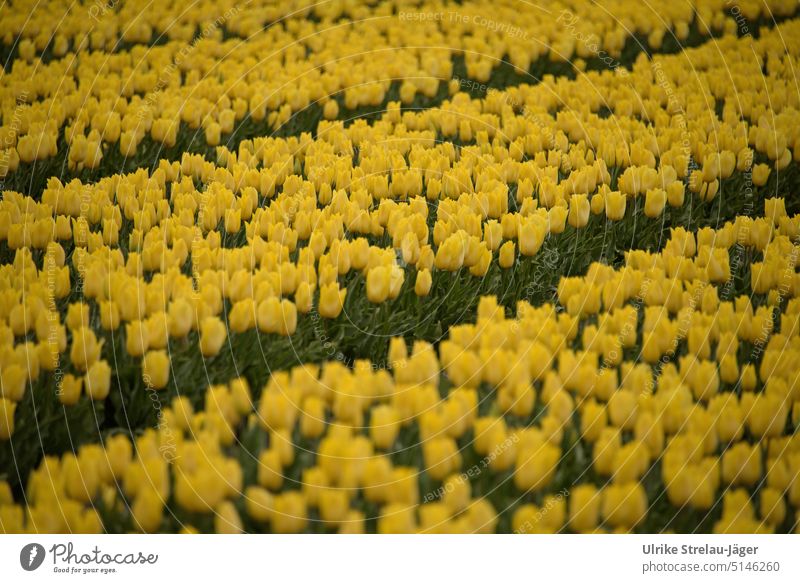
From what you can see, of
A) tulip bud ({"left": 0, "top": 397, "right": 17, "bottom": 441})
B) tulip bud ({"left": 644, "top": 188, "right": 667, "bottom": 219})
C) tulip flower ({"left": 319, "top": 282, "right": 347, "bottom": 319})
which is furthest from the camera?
tulip bud ({"left": 644, "top": 188, "right": 667, "bottom": 219})

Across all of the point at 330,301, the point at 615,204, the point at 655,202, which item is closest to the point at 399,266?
the point at 330,301

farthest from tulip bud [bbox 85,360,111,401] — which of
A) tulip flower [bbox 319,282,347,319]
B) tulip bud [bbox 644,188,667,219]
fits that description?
tulip bud [bbox 644,188,667,219]

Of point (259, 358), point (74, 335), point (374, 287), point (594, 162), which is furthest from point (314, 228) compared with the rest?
point (594, 162)

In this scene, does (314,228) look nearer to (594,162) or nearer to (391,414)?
(391,414)

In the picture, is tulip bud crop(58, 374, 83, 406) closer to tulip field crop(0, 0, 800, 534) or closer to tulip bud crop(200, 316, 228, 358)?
tulip field crop(0, 0, 800, 534)

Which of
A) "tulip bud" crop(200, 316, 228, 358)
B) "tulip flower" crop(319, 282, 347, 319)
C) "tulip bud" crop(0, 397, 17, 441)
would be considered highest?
"tulip flower" crop(319, 282, 347, 319)

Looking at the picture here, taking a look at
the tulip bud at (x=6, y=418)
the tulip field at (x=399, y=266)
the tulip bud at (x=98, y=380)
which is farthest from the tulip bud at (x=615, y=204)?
the tulip bud at (x=6, y=418)

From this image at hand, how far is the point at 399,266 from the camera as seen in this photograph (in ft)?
8.11

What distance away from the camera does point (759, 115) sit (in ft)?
10.5

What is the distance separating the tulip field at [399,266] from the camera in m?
1.71

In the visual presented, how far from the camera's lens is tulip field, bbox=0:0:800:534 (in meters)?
1.71

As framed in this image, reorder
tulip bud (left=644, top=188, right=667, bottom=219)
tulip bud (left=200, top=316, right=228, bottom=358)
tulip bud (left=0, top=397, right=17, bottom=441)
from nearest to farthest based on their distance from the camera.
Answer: tulip bud (left=0, top=397, right=17, bottom=441)
tulip bud (left=200, top=316, right=228, bottom=358)
tulip bud (left=644, top=188, right=667, bottom=219)

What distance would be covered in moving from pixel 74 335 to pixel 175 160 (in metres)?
1.39
